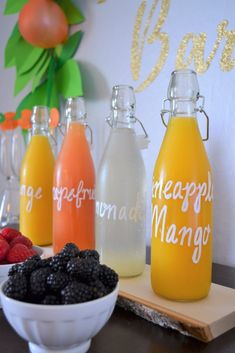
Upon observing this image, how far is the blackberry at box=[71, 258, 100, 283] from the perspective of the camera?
0.34 m

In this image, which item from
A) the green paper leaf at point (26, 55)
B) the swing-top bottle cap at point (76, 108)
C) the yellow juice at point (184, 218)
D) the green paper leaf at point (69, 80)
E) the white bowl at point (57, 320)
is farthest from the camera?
the green paper leaf at point (26, 55)

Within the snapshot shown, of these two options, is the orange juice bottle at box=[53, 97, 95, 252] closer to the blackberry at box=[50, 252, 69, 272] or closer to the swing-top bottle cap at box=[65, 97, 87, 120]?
the swing-top bottle cap at box=[65, 97, 87, 120]

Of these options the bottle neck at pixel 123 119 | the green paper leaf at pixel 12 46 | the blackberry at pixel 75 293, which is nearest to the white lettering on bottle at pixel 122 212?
the bottle neck at pixel 123 119

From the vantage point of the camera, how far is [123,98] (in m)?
0.54

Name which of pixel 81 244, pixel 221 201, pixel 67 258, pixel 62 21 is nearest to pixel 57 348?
pixel 67 258

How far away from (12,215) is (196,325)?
31.7 inches

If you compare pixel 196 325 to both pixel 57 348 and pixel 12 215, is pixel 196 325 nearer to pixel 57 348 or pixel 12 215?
pixel 57 348

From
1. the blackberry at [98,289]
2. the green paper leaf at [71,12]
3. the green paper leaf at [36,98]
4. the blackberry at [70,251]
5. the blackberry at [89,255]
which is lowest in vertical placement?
the blackberry at [98,289]

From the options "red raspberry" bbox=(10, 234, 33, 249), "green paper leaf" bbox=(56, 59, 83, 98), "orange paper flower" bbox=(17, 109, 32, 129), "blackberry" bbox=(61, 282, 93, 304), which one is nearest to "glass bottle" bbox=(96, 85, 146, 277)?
"red raspberry" bbox=(10, 234, 33, 249)

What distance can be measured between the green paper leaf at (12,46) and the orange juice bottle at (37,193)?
415 millimetres

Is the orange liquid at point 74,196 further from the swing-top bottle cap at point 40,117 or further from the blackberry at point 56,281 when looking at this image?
the blackberry at point 56,281

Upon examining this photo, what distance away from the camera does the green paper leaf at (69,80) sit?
34.9 inches

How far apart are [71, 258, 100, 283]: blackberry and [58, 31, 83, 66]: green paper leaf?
0.70 m

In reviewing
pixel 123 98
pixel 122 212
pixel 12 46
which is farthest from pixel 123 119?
pixel 12 46
